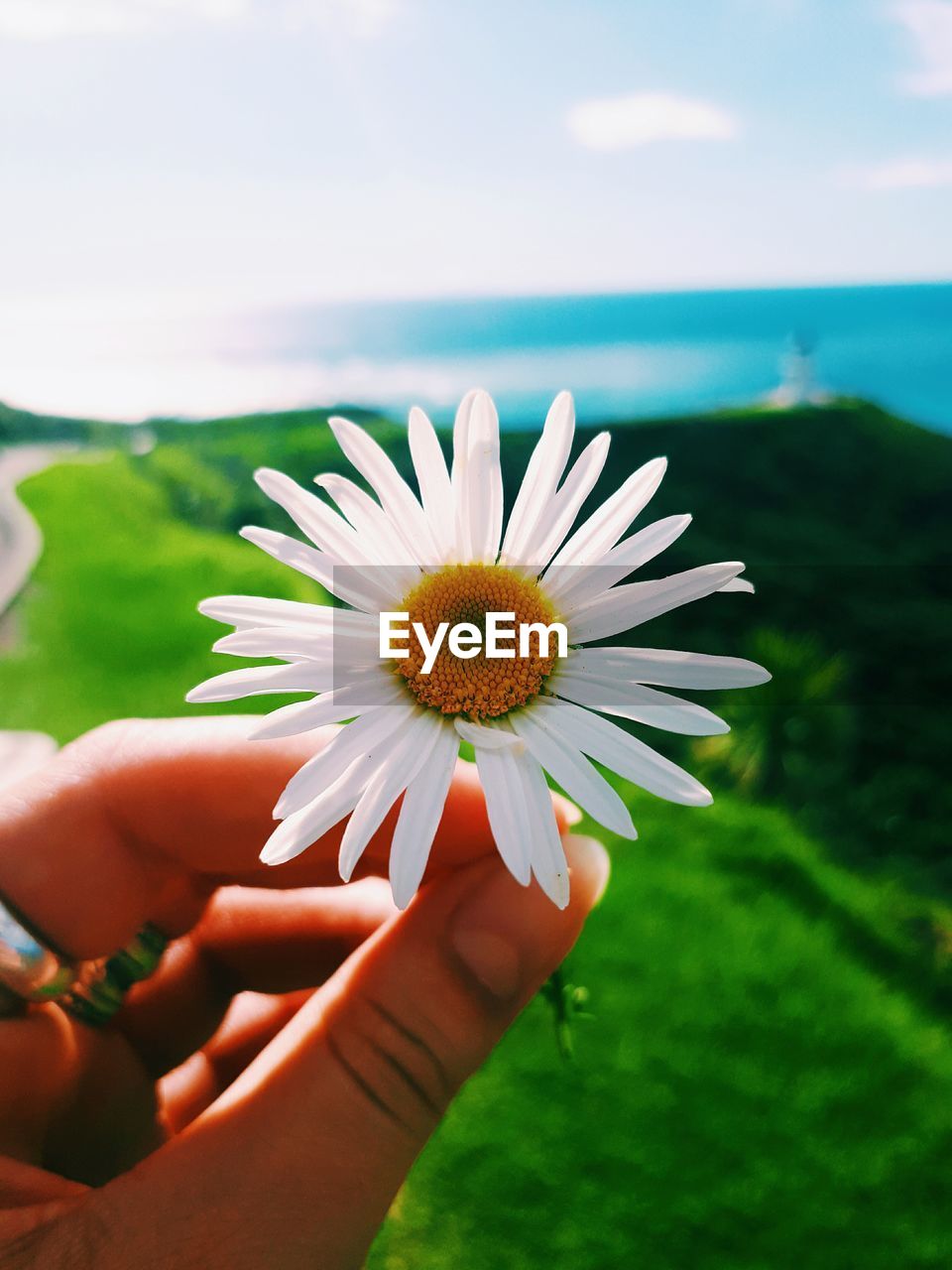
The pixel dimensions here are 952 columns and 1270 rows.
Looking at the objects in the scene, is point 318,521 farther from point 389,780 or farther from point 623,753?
point 623,753

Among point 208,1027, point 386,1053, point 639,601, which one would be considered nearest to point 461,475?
point 639,601

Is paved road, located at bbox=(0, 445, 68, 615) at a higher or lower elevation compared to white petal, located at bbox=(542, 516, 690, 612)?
higher

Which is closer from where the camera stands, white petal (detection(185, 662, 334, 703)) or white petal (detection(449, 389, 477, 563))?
white petal (detection(185, 662, 334, 703))

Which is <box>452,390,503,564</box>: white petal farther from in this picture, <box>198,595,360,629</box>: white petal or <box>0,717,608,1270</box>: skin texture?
<box>0,717,608,1270</box>: skin texture

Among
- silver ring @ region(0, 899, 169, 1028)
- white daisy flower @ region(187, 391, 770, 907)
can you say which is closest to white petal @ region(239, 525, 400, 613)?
white daisy flower @ region(187, 391, 770, 907)

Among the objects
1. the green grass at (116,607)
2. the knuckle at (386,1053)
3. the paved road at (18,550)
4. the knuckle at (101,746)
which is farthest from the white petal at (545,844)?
the green grass at (116,607)

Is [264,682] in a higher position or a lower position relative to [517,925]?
higher

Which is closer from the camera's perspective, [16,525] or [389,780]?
[389,780]

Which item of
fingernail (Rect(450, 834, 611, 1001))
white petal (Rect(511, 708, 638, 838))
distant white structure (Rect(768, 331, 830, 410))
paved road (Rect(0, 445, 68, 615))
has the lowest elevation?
fingernail (Rect(450, 834, 611, 1001))
